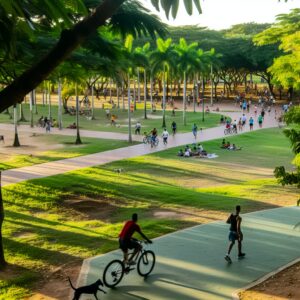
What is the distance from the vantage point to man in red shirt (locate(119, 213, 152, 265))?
991cm

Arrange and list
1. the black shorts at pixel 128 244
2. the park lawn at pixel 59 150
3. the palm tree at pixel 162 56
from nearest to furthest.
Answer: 1. the black shorts at pixel 128 244
2. the park lawn at pixel 59 150
3. the palm tree at pixel 162 56

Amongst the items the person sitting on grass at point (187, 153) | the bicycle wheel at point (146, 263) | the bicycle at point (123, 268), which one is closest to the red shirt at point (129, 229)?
the bicycle at point (123, 268)

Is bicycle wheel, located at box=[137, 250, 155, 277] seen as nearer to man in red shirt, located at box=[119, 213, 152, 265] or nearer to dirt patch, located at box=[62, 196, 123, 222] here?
man in red shirt, located at box=[119, 213, 152, 265]

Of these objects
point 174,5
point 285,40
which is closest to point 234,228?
point 174,5

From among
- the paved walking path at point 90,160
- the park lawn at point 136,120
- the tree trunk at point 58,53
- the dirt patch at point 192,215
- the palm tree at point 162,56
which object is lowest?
the dirt patch at point 192,215

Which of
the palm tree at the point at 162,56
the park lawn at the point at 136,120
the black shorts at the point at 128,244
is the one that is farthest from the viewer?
the palm tree at the point at 162,56

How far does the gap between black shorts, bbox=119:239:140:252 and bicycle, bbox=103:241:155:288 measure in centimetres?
17

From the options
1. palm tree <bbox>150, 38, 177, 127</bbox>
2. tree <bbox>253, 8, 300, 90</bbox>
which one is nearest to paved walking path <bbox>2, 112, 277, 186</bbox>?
palm tree <bbox>150, 38, 177, 127</bbox>

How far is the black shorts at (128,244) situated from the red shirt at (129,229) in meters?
0.08

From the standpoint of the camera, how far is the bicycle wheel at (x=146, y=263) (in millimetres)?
10445

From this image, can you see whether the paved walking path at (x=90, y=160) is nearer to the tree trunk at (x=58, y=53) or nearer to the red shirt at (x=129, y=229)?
the red shirt at (x=129, y=229)

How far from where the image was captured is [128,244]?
10086 mm

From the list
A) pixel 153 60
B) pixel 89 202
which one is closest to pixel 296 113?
pixel 89 202

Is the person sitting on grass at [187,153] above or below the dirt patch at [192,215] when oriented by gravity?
above
